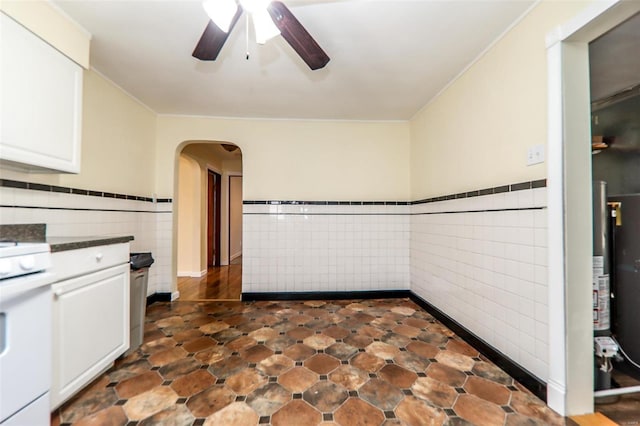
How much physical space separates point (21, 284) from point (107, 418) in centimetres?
83

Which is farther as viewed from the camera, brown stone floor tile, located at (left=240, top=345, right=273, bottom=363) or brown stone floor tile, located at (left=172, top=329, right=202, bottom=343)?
brown stone floor tile, located at (left=172, top=329, right=202, bottom=343)

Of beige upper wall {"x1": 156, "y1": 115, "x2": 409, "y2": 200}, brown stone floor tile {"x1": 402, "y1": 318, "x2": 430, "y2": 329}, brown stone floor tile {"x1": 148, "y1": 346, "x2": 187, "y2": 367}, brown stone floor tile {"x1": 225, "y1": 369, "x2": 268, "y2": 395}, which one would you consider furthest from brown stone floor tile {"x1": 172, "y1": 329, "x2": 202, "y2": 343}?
brown stone floor tile {"x1": 402, "y1": 318, "x2": 430, "y2": 329}

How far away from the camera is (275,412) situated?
1406 mm

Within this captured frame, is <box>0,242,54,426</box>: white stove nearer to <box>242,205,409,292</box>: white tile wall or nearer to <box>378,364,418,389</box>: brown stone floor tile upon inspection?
<box>378,364,418,389</box>: brown stone floor tile

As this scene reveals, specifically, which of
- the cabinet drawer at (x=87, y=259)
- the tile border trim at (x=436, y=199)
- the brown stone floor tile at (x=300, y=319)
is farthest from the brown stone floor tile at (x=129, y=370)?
the tile border trim at (x=436, y=199)

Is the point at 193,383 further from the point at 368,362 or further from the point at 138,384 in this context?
the point at 368,362

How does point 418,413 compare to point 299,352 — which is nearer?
point 418,413

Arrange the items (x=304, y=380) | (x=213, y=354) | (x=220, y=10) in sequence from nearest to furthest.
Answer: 1. (x=220, y=10)
2. (x=304, y=380)
3. (x=213, y=354)

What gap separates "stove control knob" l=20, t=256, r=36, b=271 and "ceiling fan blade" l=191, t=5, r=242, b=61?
1.31m

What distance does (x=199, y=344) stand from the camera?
84.0 inches

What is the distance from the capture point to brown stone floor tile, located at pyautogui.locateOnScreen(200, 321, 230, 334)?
2.38m

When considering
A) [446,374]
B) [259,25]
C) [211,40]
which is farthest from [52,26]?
[446,374]

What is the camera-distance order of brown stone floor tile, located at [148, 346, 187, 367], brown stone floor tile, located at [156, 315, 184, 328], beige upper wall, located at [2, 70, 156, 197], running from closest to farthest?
1. brown stone floor tile, located at [148, 346, 187, 367]
2. beige upper wall, located at [2, 70, 156, 197]
3. brown stone floor tile, located at [156, 315, 184, 328]

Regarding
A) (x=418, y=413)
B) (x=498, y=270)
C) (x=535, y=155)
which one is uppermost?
(x=535, y=155)
